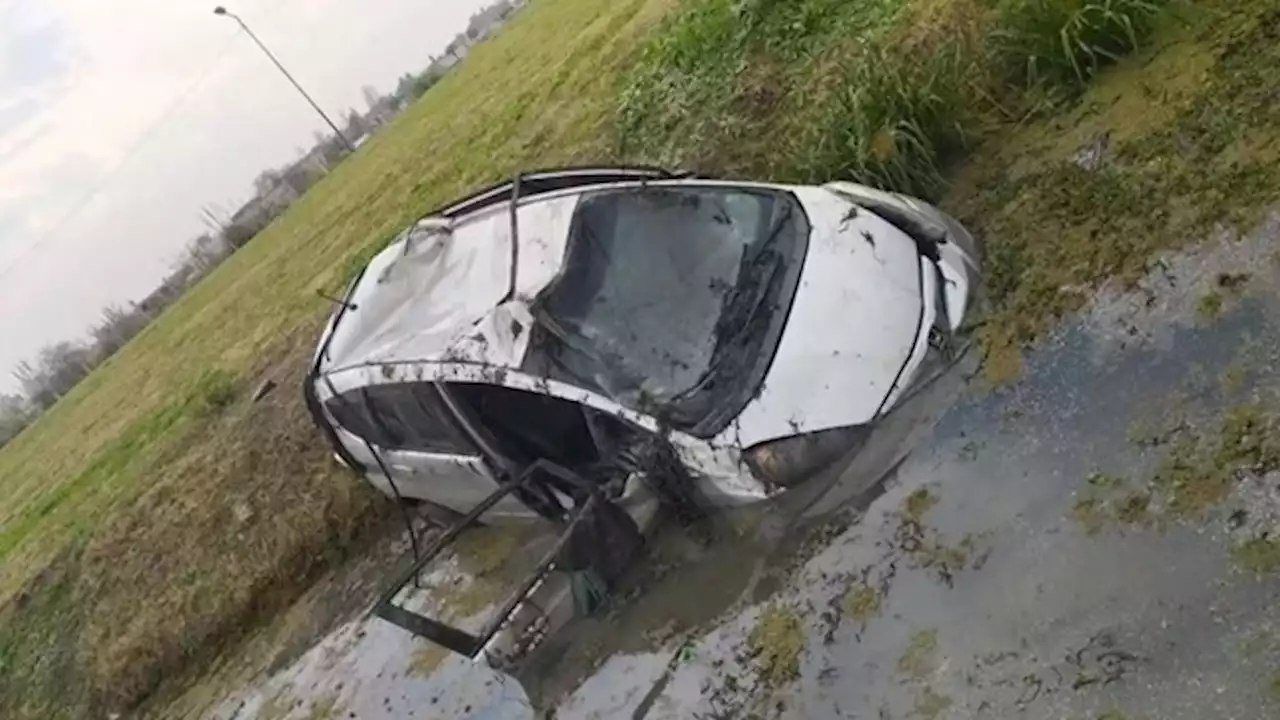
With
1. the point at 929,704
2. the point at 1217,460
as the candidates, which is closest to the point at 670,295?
the point at 929,704

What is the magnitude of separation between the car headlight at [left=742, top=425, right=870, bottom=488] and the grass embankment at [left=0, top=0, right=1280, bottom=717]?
877 millimetres

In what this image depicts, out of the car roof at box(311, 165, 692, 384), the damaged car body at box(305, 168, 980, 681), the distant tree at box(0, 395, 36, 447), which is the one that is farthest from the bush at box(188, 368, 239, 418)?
the distant tree at box(0, 395, 36, 447)

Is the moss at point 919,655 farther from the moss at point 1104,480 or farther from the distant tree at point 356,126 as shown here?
the distant tree at point 356,126

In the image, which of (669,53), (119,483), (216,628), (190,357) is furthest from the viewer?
(190,357)

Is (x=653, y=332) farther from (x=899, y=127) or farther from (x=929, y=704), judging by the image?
(x=899, y=127)

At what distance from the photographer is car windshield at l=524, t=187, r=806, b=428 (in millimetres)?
5824

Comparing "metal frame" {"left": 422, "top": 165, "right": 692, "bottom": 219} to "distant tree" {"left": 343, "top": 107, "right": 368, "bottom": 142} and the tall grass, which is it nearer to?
the tall grass

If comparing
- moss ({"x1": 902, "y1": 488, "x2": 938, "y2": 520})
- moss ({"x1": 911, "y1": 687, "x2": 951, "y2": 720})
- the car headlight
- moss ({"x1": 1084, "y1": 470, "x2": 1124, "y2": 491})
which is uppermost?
the car headlight

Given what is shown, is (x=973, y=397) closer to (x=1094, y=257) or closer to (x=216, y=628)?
(x=1094, y=257)

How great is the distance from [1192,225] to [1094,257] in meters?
0.46

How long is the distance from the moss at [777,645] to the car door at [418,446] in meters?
1.71

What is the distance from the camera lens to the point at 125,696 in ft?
31.1

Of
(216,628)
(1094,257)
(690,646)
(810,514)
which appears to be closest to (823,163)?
(1094,257)

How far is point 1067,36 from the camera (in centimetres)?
729
